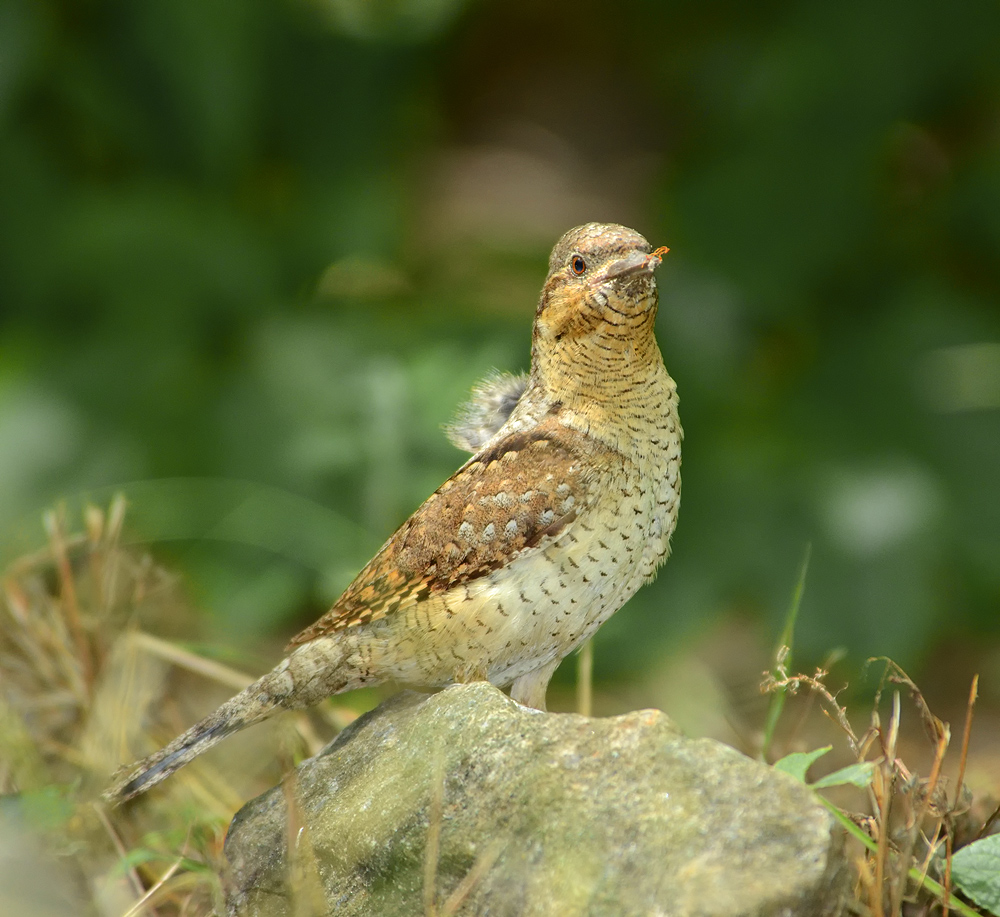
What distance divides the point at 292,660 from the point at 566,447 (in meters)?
0.88

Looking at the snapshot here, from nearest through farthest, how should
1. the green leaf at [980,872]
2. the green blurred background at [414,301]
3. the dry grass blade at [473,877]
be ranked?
1. the dry grass blade at [473,877]
2. the green leaf at [980,872]
3. the green blurred background at [414,301]

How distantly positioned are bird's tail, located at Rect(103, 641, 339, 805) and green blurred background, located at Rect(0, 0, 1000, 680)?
1443mm

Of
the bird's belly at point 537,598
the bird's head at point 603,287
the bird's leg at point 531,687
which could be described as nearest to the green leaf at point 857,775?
the bird's belly at point 537,598

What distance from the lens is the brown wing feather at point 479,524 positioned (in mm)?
2793

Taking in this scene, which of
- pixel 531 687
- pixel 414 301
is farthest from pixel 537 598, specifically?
pixel 414 301

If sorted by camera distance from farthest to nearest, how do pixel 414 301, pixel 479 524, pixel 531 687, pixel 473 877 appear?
pixel 414 301, pixel 531 687, pixel 479 524, pixel 473 877

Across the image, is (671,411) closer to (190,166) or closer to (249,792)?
(249,792)

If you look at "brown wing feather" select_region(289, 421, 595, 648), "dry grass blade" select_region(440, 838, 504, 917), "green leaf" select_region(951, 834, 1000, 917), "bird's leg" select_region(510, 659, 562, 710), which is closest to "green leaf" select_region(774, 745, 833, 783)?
"green leaf" select_region(951, 834, 1000, 917)

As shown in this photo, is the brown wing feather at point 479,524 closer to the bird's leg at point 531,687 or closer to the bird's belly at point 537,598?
the bird's belly at point 537,598

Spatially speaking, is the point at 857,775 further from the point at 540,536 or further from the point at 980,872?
the point at 540,536

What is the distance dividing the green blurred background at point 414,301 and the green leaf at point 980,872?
250 centimetres

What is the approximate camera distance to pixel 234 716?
2820 millimetres

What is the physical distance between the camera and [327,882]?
7.87 feet

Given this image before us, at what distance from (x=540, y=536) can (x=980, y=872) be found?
1.19m
